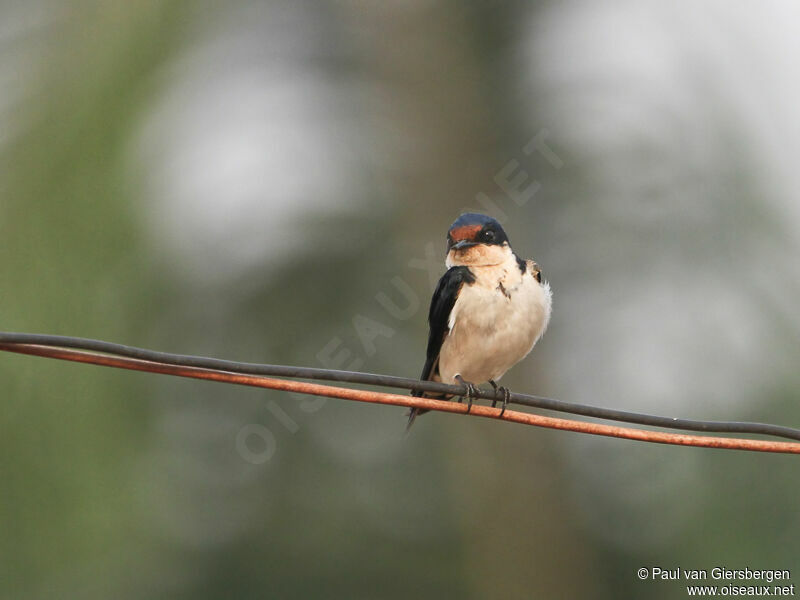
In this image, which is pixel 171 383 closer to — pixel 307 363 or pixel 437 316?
pixel 307 363

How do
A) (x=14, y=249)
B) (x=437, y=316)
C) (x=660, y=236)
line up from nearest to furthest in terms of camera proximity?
(x=437, y=316)
(x=14, y=249)
(x=660, y=236)

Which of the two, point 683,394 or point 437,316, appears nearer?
point 437,316

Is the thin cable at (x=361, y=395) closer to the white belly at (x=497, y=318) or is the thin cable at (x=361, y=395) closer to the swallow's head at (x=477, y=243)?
the white belly at (x=497, y=318)

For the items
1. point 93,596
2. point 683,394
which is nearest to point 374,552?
point 93,596

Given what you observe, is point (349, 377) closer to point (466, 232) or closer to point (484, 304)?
point (484, 304)

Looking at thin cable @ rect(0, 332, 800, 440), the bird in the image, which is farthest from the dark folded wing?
thin cable @ rect(0, 332, 800, 440)

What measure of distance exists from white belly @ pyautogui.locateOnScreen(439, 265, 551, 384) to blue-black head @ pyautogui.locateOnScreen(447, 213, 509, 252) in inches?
7.3

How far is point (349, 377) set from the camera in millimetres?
2934

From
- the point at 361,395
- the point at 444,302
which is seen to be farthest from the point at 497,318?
the point at 361,395

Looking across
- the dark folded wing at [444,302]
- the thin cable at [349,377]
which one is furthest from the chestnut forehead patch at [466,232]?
the thin cable at [349,377]

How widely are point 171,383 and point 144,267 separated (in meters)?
1.33

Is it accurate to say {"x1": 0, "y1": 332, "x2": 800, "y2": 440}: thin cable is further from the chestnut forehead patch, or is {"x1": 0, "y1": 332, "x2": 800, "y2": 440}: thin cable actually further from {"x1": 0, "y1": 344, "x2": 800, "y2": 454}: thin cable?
the chestnut forehead patch

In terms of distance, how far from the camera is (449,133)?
9.37 metres

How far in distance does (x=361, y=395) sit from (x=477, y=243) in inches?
87.9
